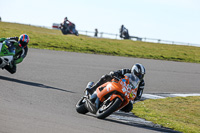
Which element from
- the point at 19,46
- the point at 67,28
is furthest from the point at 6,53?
the point at 67,28

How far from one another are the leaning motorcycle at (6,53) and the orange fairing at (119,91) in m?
5.50

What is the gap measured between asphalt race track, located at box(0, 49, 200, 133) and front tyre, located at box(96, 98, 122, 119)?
181 millimetres

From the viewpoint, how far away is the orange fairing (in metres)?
8.51

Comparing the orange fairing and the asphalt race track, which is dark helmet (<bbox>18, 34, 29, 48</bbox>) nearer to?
the asphalt race track

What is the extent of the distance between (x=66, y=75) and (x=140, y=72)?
7.94m

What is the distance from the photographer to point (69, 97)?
11672 mm

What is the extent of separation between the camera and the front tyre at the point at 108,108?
832 cm

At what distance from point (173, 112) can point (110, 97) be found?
3631mm

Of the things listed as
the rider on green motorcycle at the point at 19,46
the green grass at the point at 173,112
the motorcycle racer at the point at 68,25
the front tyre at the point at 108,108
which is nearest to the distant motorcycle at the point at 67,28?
the motorcycle racer at the point at 68,25

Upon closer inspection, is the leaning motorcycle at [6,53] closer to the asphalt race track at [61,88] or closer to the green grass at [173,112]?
the asphalt race track at [61,88]

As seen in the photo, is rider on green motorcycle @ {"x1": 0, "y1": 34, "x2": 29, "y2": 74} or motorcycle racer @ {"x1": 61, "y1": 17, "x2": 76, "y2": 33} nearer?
rider on green motorcycle @ {"x1": 0, "y1": 34, "x2": 29, "y2": 74}

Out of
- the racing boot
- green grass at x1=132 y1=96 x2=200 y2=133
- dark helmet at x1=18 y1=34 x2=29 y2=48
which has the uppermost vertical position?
dark helmet at x1=18 y1=34 x2=29 y2=48

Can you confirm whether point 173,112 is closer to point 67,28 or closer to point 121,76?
point 121,76

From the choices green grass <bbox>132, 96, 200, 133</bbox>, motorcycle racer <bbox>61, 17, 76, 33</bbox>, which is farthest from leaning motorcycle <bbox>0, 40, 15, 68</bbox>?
motorcycle racer <bbox>61, 17, 76, 33</bbox>
